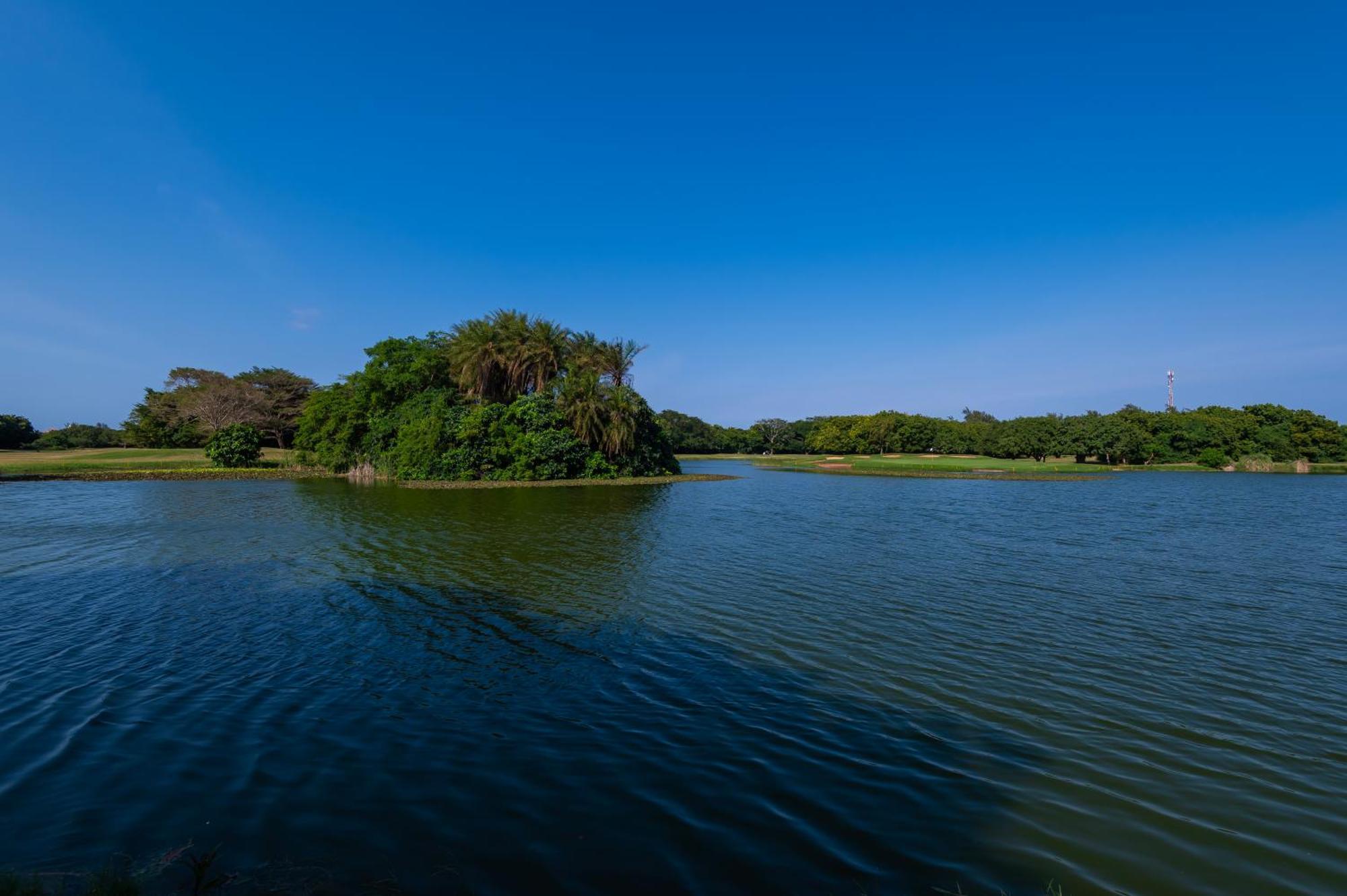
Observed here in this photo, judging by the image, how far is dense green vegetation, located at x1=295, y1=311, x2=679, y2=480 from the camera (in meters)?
50.4

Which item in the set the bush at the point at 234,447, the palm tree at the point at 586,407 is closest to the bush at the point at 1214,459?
the palm tree at the point at 586,407

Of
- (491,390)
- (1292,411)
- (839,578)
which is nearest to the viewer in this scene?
(839,578)

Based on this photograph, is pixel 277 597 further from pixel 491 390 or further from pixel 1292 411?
pixel 1292 411

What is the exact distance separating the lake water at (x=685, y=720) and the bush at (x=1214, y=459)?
8037 centimetres

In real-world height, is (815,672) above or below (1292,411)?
below

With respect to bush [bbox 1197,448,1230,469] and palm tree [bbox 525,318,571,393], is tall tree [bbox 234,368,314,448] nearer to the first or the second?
palm tree [bbox 525,318,571,393]

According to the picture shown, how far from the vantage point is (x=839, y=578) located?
15.9 metres

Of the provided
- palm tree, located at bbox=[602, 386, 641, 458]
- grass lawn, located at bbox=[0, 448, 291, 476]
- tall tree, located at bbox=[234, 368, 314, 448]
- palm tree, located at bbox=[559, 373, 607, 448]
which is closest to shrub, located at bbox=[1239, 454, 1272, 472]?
palm tree, located at bbox=[602, 386, 641, 458]

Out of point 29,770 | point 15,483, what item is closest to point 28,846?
point 29,770

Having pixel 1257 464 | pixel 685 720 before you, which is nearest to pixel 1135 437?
pixel 1257 464

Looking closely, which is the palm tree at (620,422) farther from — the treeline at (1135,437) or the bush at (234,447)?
the bush at (234,447)

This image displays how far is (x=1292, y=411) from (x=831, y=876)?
4999 inches

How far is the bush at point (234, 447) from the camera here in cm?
5575

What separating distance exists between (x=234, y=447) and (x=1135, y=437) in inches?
4406
